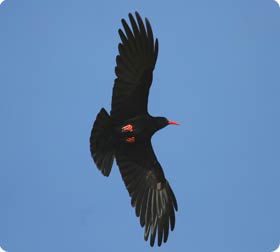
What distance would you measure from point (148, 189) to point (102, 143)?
139 cm

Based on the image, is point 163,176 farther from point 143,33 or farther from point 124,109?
point 143,33

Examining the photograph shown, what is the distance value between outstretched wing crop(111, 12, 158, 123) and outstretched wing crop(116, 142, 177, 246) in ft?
2.71

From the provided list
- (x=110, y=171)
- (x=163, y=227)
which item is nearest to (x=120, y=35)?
(x=110, y=171)

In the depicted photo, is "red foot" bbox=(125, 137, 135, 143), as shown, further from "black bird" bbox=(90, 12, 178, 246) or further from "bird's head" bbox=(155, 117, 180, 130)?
"bird's head" bbox=(155, 117, 180, 130)

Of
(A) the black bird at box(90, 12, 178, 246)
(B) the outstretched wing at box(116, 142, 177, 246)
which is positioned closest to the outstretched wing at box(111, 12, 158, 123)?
(A) the black bird at box(90, 12, 178, 246)

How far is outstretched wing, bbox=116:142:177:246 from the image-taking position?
14406mm

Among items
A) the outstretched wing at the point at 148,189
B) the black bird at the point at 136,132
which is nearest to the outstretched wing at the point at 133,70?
the black bird at the point at 136,132

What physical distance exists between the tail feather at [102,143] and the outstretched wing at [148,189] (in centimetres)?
33

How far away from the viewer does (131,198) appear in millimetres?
14570

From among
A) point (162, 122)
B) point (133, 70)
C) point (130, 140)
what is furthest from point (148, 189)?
point (133, 70)

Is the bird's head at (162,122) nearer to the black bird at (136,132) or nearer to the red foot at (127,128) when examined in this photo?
the black bird at (136,132)

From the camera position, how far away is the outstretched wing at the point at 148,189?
567 inches

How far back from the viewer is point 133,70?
14047 millimetres

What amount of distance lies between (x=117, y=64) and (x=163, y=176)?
98.0 inches
